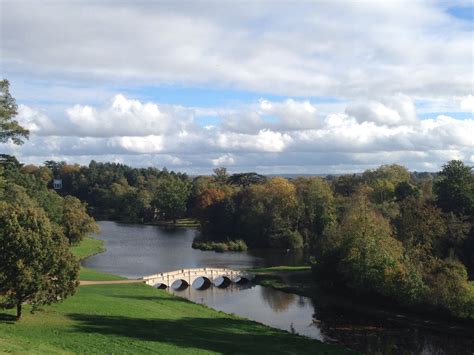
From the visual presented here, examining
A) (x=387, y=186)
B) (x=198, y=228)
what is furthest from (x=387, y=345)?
(x=198, y=228)

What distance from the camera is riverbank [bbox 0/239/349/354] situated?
28.4 m

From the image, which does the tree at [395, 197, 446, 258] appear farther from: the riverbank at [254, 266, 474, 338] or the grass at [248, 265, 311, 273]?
the grass at [248, 265, 311, 273]

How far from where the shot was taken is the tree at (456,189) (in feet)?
238

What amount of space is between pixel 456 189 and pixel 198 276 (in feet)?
125

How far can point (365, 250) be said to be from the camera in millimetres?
53312

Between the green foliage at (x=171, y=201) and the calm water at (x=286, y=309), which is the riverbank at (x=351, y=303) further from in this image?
the green foliage at (x=171, y=201)

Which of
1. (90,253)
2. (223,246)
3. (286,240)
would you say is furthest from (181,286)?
(286,240)

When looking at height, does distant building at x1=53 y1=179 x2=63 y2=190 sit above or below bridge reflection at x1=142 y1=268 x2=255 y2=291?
above

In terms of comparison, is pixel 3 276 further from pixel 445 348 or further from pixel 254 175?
pixel 254 175

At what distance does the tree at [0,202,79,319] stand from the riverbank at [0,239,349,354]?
74.3 inches

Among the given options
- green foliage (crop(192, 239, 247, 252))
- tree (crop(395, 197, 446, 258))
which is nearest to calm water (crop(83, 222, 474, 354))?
green foliage (crop(192, 239, 247, 252))

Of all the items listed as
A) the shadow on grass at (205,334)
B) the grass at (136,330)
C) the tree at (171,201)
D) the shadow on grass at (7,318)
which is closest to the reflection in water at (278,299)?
the grass at (136,330)

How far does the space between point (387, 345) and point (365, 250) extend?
1429 centimetres

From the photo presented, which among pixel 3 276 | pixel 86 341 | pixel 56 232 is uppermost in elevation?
pixel 56 232
